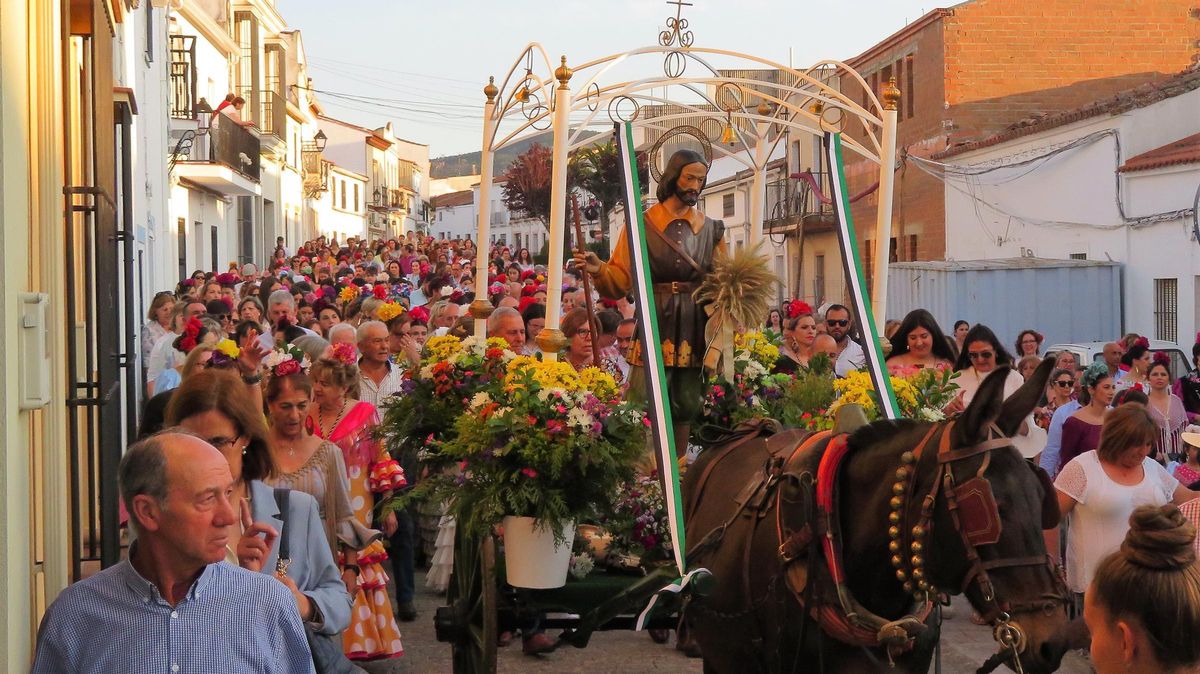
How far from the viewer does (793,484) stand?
202 inches

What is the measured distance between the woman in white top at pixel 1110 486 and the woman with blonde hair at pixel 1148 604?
18.0 ft

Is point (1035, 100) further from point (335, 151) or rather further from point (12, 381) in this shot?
point (335, 151)

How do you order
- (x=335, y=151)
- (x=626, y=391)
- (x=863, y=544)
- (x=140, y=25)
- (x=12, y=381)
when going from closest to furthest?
1. (x=12, y=381)
2. (x=863, y=544)
3. (x=626, y=391)
4. (x=140, y=25)
5. (x=335, y=151)

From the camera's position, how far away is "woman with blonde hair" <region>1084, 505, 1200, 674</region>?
2.50 m

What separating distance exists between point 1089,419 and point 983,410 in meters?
5.57

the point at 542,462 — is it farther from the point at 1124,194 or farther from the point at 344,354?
the point at 1124,194

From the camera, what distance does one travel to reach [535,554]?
20.3 feet

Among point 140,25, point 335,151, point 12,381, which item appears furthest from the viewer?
point 335,151

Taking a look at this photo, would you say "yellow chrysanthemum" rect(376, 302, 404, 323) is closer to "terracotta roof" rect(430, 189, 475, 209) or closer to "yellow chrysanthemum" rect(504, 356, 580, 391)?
"yellow chrysanthemum" rect(504, 356, 580, 391)

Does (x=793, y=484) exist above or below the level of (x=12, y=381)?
below

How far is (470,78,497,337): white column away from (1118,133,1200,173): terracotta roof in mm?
13358

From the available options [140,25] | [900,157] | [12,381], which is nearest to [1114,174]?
[900,157]

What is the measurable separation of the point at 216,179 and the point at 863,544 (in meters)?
25.6

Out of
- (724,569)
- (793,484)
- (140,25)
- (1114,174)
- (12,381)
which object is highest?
(140,25)
